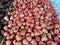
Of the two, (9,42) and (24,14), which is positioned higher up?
(24,14)

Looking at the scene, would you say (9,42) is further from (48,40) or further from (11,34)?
(48,40)

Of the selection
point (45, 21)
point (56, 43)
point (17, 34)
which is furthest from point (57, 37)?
point (17, 34)

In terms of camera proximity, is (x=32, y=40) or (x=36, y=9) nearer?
(x=32, y=40)

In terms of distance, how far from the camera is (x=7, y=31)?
111 cm

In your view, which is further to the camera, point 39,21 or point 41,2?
point 41,2

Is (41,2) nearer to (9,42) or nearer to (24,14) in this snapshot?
(24,14)

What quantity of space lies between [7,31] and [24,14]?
18cm

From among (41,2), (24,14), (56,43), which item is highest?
(41,2)

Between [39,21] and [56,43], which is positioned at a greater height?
[39,21]

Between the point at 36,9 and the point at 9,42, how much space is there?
32cm

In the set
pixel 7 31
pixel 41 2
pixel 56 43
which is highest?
pixel 41 2

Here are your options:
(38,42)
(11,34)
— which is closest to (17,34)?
(11,34)

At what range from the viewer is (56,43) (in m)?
1.02

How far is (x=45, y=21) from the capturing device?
110 centimetres
